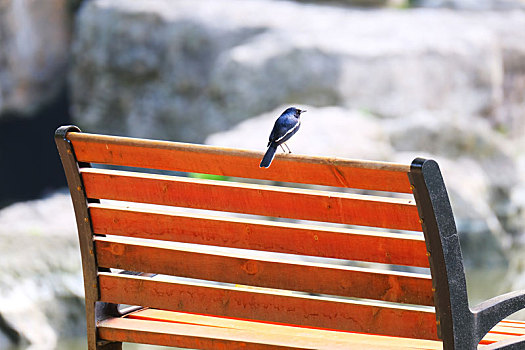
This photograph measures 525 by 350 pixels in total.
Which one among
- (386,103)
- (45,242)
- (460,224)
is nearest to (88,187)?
(45,242)

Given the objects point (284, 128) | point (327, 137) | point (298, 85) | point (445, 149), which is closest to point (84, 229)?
Result: point (284, 128)

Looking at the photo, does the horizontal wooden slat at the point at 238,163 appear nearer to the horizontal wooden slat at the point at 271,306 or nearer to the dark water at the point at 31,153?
the horizontal wooden slat at the point at 271,306

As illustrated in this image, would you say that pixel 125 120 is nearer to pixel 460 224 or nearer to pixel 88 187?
pixel 460 224

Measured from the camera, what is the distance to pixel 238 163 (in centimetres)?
205

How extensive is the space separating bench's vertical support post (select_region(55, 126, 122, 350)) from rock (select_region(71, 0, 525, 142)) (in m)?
7.23

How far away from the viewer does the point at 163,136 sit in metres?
10.8

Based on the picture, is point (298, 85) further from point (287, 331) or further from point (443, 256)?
point (443, 256)

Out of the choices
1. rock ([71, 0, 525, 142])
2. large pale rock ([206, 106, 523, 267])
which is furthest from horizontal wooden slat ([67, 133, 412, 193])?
rock ([71, 0, 525, 142])

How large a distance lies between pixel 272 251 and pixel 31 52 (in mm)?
9682

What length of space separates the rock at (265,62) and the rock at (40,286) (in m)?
4.55

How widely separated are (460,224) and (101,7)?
18.1 feet

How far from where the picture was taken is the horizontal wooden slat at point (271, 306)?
2031 millimetres

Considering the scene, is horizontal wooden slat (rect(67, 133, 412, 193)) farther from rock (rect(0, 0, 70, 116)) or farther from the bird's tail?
rock (rect(0, 0, 70, 116))

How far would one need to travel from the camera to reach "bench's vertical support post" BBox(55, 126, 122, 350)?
2223 mm
